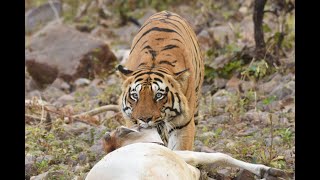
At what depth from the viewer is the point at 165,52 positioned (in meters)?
7.43

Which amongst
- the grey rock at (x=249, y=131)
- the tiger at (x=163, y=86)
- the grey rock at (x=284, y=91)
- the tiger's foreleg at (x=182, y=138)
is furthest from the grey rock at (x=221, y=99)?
the tiger's foreleg at (x=182, y=138)

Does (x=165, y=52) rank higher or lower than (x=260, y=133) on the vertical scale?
higher

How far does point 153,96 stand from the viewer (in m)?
6.91

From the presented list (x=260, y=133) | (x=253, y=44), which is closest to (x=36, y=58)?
(x=253, y=44)

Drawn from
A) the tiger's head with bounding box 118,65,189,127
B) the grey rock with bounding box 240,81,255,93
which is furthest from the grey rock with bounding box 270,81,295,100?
the tiger's head with bounding box 118,65,189,127

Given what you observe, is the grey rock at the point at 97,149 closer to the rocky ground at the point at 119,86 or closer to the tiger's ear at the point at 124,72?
the rocky ground at the point at 119,86

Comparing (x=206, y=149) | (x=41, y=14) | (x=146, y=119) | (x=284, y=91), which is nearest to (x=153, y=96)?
(x=146, y=119)

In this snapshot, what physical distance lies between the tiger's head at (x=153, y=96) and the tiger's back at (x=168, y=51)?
130 mm

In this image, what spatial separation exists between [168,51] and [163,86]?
55 cm

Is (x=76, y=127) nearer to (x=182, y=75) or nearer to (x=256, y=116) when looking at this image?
(x=182, y=75)

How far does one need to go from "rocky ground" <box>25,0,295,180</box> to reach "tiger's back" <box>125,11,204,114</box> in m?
0.68

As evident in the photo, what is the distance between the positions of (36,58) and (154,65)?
510 cm
